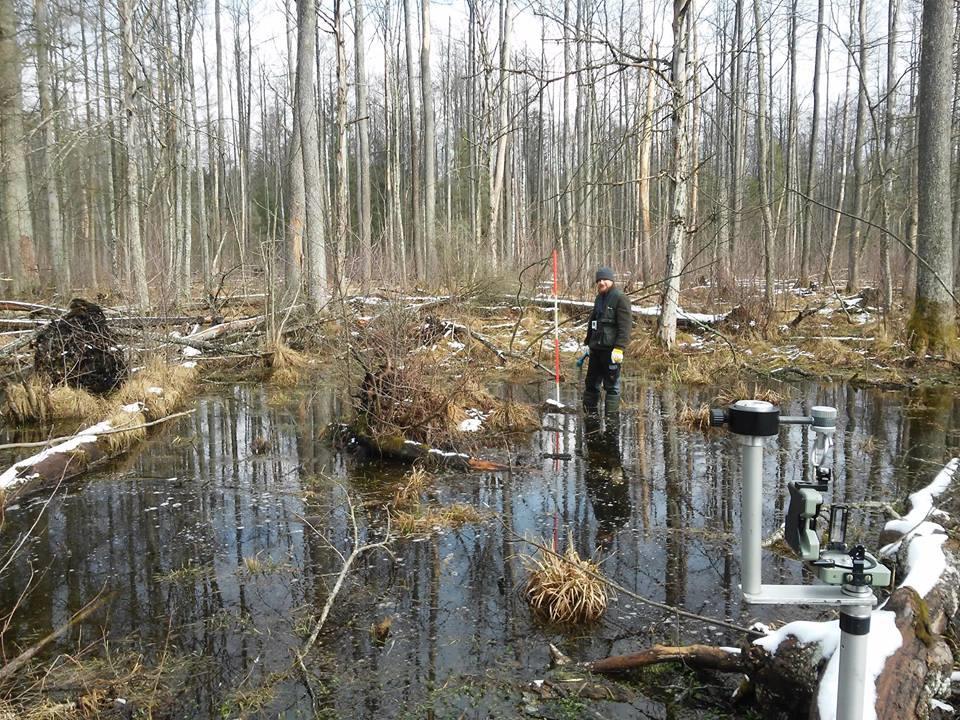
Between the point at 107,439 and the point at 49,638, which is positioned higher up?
the point at 107,439

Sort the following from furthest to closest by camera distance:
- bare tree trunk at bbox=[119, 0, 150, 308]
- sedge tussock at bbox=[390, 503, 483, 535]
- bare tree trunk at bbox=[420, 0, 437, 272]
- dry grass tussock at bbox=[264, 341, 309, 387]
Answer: bare tree trunk at bbox=[420, 0, 437, 272] < bare tree trunk at bbox=[119, 0, 150, 308] < dry grass tussock at bbox=[264, 341, 309, 387] < sedge tussock at bbox=[390, 503, 483, 535]

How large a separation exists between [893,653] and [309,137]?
15.4 m

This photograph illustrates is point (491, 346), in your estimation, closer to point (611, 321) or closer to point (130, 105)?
point (611, 321)

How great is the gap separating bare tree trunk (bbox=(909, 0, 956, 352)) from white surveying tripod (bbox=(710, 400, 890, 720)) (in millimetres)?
11934

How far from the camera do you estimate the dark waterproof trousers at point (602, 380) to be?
9.99m

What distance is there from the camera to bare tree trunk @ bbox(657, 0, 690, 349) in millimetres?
12578

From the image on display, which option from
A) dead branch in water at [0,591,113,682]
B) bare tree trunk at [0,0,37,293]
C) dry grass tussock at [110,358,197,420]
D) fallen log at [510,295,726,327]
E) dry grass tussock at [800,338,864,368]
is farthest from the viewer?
fallen log at [510,295,726,327]

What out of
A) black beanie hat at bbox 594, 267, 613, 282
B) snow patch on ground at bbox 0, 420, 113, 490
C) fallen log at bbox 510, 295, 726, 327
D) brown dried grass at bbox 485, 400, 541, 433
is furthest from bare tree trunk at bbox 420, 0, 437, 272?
snow patch on ground at bbox 0, 420, 113, 490

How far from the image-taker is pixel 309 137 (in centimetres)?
1628

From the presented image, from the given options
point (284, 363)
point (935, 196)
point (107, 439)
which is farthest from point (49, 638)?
point (935, 196)

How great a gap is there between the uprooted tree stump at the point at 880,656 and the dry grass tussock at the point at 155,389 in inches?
312

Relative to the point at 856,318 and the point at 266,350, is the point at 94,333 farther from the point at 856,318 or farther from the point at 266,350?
the point at 856,318

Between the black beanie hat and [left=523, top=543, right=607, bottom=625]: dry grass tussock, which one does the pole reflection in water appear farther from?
the black beanie hat

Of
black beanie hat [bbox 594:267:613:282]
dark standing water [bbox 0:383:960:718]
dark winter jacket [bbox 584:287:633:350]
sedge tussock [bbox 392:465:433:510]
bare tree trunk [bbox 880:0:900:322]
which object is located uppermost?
bare tree trunk [bbox 880:0:900:322]
